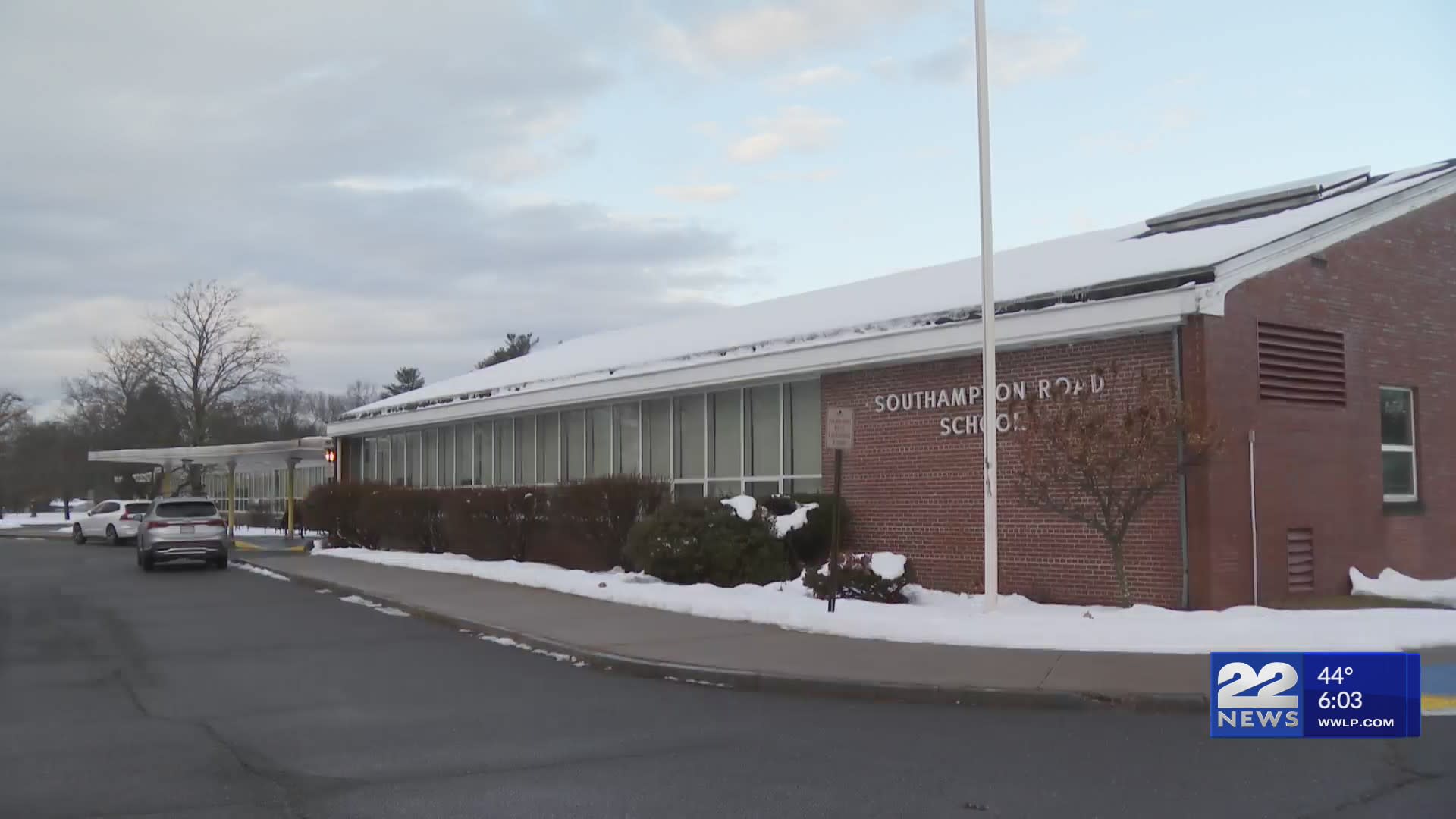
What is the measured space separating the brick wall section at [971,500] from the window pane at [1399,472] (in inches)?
195

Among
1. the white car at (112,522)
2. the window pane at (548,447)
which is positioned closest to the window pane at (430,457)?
the window pane at (548,447)

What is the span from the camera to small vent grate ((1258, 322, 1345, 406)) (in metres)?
15.6

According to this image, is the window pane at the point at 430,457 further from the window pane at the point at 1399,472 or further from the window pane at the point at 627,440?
the window pane at the point at 1399,472

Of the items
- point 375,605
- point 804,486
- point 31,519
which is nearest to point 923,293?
point 804,486

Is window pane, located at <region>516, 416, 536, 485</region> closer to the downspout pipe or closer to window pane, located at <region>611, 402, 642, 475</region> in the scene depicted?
window pane, located at <region>611, 402, 642, 475</region>

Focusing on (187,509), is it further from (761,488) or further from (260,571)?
(761,488)

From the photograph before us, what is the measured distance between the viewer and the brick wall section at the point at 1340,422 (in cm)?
1468

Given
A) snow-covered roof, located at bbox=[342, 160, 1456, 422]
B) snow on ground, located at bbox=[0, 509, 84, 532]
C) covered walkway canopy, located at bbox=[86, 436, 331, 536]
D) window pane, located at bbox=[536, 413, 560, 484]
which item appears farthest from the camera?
snow on ground, located at bbox=[0, 509, 84, 532]

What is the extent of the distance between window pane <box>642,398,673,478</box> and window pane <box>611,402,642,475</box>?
28 cm

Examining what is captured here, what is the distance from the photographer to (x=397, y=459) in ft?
119

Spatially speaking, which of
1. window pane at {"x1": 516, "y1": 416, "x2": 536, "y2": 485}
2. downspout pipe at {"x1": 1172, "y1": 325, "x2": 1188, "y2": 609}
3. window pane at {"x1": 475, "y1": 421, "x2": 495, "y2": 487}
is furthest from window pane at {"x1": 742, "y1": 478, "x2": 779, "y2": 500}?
window pane at {"x1": 475, "y1": 421, "x2": 495, "y2": 487}

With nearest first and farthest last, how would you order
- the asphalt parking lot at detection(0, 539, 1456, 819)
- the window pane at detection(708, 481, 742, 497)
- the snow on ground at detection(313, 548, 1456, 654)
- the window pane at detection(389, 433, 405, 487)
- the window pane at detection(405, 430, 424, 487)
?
the asphalt parking lot at detection(0, 539, 1456, 819) < the snow on ground at detection(313, 548, 1456, 654) < the window pane at detection(708, 481, 742, 497) < the window pane at detection(405, 430, 424, 487) < the window pane at detection(389, 433, 405, 487)

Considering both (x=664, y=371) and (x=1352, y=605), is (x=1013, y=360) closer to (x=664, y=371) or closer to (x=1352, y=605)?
(x=1352, y=605)

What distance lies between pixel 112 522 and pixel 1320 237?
41.5 metres
